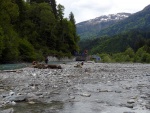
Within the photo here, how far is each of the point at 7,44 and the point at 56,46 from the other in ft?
134

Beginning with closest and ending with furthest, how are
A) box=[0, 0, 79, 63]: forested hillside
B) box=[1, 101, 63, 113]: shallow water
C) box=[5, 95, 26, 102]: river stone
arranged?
box=[1, 101, 63, 113]: shallow water, box=[5, 95, 26, 102]: river stone, box=[0, 0, 79, 63]: forested hillside

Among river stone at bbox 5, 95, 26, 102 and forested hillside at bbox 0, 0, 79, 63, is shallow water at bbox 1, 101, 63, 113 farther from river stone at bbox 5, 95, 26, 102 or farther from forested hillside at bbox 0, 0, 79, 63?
forested hillside at bbox 0, 0, 79, 63

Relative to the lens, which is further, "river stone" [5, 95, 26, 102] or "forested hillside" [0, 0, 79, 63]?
"forested hillside" [0, 0, 79, 63]

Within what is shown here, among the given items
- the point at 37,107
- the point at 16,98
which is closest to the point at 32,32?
the point at 16,98

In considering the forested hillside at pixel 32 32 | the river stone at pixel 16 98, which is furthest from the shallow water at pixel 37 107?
the forested hillside at pixel 32 32

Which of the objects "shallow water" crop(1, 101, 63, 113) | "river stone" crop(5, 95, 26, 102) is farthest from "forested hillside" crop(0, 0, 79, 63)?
"shallow water" crop(1, 101, 63, 113)

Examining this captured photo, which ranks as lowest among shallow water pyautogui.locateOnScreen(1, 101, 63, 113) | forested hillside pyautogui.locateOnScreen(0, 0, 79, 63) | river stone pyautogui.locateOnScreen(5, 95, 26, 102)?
shallow water pyautogui.locateOnScreen(1, 101, 63, 113)

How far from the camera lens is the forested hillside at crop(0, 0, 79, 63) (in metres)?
49.0

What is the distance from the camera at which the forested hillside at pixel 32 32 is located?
161 feet

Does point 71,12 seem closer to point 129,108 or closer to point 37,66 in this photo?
point 37,66

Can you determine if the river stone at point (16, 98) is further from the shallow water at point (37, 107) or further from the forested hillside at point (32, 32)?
the forested hillside at point (32, 32)

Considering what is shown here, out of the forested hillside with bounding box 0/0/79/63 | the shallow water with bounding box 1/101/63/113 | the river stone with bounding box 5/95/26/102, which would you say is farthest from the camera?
the forested hillside with bounding box 0/0/79/63

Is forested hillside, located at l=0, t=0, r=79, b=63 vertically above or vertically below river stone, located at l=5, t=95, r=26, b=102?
above

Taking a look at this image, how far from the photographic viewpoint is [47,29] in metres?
82.1
